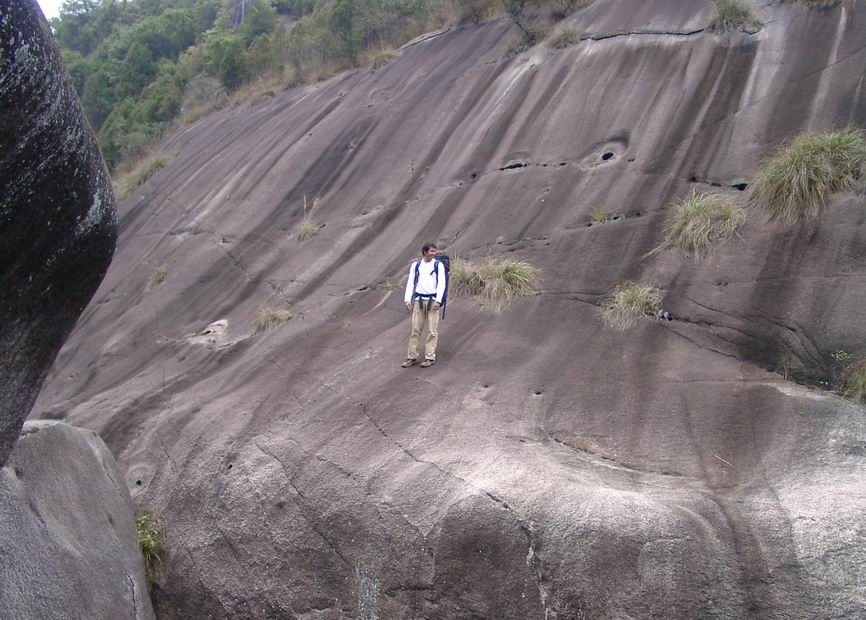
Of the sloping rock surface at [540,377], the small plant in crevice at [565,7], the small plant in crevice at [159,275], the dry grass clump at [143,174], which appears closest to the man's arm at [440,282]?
the sloping rock surface at [540,377]

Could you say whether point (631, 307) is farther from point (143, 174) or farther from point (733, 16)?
point (143, 174)

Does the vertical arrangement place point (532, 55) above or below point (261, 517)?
above

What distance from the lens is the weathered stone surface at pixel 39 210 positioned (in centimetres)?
370

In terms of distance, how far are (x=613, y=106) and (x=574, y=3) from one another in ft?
16.1

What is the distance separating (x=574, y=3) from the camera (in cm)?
1420

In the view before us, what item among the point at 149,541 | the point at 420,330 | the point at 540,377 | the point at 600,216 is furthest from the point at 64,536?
the point at 600,216

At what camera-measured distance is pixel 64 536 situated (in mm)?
5352

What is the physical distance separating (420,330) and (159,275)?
8456 millimetres

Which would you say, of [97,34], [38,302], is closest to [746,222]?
[38,302]

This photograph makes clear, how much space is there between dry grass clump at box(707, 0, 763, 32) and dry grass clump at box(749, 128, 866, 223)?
3.86 metres

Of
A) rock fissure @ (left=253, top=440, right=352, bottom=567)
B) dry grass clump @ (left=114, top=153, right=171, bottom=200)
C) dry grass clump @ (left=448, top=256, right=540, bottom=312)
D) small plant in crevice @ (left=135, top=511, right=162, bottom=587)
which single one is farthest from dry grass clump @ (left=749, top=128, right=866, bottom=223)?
dry grass clump @ (left=114, top=153, right=171, bottom=200)

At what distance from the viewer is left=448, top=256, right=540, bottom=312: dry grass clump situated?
8094 mm

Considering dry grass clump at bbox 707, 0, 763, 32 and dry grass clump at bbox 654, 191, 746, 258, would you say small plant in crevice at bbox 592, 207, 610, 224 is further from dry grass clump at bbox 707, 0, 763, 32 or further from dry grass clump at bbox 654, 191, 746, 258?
dry grass clump at bbox 707, 0, 763, 32

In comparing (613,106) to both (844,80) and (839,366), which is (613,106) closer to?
(844,80)
